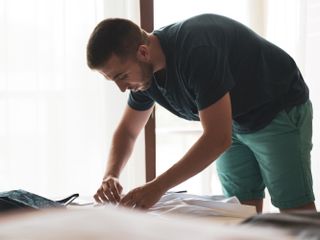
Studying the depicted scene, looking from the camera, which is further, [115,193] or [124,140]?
[124,140]

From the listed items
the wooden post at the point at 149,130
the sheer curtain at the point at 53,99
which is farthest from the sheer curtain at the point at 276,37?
the sheer curtain at the point at 53,99

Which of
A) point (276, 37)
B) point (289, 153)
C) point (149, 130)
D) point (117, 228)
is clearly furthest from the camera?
point (276, 37)

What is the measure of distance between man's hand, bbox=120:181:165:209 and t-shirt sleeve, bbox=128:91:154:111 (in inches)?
17.5

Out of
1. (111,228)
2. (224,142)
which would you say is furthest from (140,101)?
(111,228)

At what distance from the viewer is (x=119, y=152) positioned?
1533mm

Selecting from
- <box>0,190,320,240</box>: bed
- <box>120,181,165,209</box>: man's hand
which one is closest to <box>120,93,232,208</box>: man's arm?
<box>120,181,165,209</box>: man's hand

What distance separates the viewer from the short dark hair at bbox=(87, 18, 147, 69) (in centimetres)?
119

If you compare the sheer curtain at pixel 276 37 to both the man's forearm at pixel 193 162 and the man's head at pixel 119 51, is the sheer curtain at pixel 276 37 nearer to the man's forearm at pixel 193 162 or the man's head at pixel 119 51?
the man's head at pixel 119 51

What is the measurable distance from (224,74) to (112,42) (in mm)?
311

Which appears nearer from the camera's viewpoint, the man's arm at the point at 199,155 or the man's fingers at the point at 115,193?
the man's arm at the point at 199,155

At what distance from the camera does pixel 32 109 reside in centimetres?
179

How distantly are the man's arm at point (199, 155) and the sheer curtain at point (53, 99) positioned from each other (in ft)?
2.55

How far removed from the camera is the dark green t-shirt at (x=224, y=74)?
117 cm

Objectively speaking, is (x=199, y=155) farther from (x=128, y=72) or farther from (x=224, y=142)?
(x=128, y=72)
